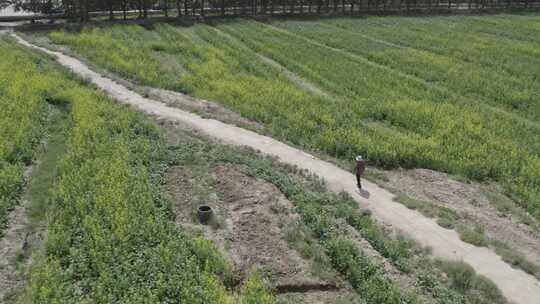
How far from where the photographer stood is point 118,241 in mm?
13445

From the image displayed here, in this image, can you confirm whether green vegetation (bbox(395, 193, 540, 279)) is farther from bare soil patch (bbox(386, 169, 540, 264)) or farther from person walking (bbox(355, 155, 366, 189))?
person walking (bbox(355, 155, 366, 189))

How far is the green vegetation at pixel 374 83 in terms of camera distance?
21.6 metres

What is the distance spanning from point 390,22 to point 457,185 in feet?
158

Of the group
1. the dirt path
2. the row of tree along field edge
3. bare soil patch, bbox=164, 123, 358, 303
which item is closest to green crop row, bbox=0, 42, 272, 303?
bare soil patch, bbox=164, 123, 358, 303

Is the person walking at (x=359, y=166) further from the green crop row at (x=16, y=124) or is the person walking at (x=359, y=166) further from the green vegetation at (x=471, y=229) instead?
the green crop row at (x=16, y=124)

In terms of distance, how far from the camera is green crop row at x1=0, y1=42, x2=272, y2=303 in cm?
1173

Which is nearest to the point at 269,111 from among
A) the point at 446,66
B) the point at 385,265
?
the point at 385,265

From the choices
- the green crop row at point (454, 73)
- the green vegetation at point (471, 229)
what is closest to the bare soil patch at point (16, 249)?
the green vegetation at point (471, 229)

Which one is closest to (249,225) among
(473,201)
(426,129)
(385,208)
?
(385,208)

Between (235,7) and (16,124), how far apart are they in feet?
167

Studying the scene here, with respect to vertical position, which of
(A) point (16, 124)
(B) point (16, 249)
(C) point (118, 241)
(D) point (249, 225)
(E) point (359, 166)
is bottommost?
(B) point (16, 249)

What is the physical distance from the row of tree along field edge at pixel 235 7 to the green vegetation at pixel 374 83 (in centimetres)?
945

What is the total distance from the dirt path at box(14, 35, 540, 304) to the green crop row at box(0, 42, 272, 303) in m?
4.20

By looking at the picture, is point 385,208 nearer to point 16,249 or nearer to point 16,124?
point 16,249
